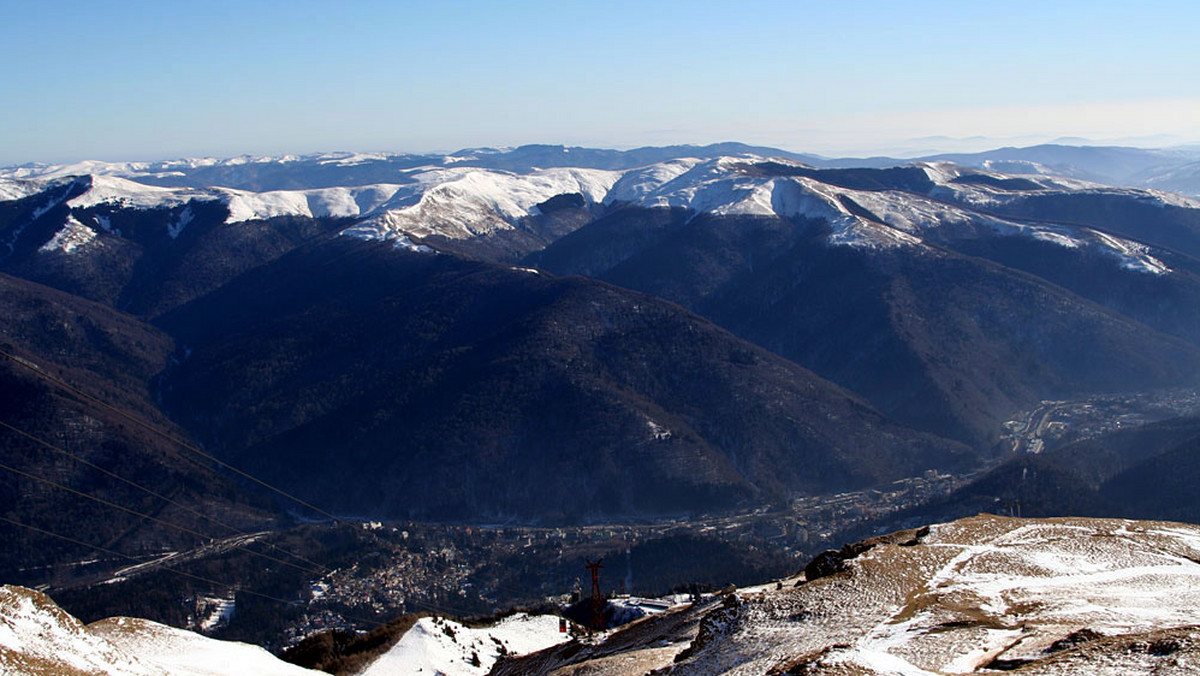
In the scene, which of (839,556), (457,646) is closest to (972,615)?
(839,556)

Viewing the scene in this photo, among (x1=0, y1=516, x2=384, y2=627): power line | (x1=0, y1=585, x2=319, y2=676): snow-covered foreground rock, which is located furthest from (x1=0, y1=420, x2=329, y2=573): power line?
(x1=0, y1=585, x2=319, y2=676): snow-covered foreground rock

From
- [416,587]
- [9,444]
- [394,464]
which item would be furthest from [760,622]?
[9,444]

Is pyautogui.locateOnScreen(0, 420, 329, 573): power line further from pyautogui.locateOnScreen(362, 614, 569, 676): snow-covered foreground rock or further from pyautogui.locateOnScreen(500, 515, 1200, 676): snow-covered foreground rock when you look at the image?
pyautogui.locateOnScreen(500, 515, 1200, 676): snow-covered foreground rock

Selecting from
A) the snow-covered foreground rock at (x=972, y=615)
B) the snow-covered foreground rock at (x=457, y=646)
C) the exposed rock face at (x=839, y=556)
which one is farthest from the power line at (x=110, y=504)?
the exposed rock face at (x=839, y=556)

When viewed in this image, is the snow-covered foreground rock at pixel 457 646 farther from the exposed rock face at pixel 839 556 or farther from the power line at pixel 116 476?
the power line at pixel 116 476

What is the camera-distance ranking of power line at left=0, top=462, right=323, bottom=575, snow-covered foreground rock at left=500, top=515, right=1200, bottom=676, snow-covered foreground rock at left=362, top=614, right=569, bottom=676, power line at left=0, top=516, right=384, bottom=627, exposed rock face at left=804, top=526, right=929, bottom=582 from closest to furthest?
snow-covered foreground rock at left=500, top=515, right=1200, bottom=676 → exposed rock face at left=804, top=526, right=929, bottom=582 → snow-covered foreground rock at left=362, top=614, right=569, bottom=676 → power line at left=0, top=516, right=384, bottom=627 → power line at left=0, top=462, right=323, bottom=575

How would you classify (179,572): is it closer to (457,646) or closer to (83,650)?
(457,646)
